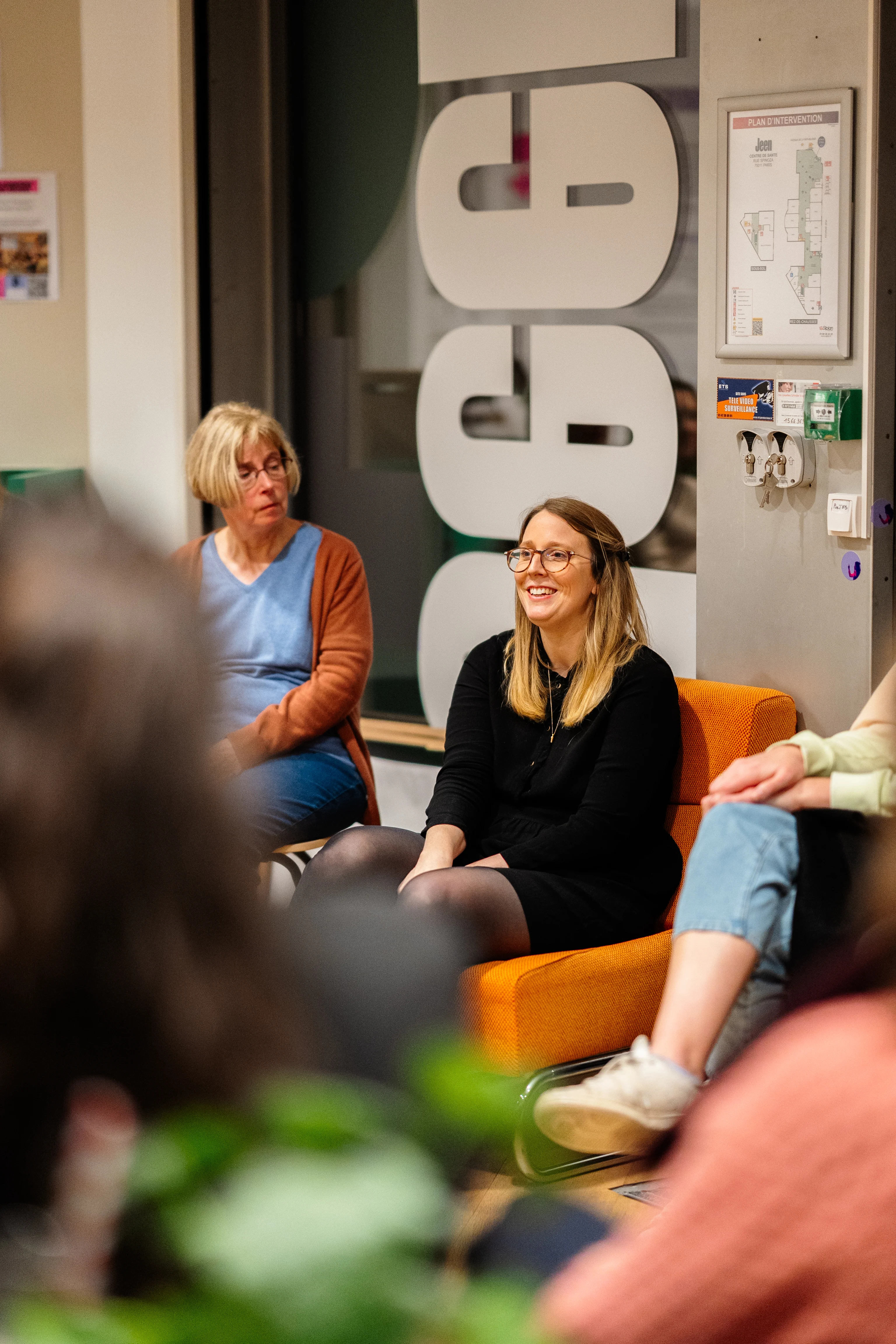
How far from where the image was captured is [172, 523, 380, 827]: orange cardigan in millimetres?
4125

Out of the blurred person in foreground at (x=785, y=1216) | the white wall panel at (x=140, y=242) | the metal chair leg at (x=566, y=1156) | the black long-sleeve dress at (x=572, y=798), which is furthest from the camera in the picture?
the white wall panel at (x=140, y=242)

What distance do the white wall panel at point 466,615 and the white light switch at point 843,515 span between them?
0.89m

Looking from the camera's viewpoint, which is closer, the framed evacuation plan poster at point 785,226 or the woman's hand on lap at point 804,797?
the woman's hand on lap at point 804,797

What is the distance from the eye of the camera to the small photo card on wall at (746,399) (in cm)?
375

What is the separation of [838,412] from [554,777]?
3.38 ft

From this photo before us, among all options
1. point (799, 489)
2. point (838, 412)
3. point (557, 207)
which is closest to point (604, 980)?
point (799, 489)

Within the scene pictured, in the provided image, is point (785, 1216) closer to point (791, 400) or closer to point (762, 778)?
point (762, 778)

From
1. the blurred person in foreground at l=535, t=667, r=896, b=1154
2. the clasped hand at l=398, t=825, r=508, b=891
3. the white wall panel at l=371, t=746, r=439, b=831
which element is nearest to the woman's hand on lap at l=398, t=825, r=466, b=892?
the clasped hand at l=398, t=825, r=508, b=891

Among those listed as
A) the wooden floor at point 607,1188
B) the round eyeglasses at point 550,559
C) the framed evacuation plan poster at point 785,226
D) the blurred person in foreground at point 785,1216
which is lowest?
the wooden floor at point 607,1188

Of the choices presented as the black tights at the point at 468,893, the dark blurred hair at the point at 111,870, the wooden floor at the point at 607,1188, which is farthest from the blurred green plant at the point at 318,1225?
the black tights at the point at 468,893

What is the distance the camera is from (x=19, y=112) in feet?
17.7

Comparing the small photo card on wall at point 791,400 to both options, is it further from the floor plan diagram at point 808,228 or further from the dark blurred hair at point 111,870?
the dark blurred hair at point 111,870

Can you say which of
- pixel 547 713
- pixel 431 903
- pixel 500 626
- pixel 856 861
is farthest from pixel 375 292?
pixel 856 861

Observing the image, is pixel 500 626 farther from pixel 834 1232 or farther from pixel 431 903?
pixel 834 1232
